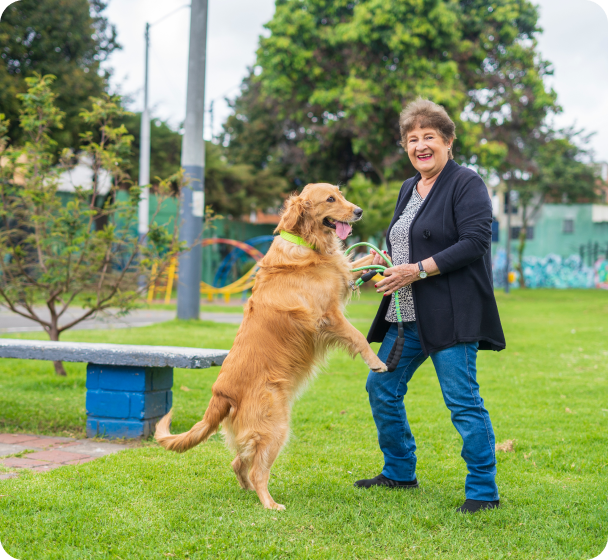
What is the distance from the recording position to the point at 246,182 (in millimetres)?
26531

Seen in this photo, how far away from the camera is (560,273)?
3856 cm

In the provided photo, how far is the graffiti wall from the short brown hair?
36.6m

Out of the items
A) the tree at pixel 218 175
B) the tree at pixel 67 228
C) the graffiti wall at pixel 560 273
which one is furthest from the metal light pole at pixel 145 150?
the graffiti wall at pixel 560 273

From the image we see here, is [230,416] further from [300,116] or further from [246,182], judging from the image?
[246,182]

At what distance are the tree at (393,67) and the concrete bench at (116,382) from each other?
16.7 metres

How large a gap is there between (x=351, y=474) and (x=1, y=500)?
221 cm

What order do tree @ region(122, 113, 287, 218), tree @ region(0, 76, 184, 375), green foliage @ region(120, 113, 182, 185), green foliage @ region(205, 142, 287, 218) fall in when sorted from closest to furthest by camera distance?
tree @ region(0, 76, 184, 375)
green foliage @ region(120, 113, 182, 185)
tree @ region(122, 113, 287, 218)
green foliage @ region(205, 142, 287, 218)

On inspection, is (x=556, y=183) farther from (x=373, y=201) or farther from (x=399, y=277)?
(x=399, y=277)

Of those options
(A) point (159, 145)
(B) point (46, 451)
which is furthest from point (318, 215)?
(A) point (159, 145)

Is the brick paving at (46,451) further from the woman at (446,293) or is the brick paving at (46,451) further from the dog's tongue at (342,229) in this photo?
the dog's tongue at (342,229)

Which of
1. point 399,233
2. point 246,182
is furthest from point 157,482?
point 246,182

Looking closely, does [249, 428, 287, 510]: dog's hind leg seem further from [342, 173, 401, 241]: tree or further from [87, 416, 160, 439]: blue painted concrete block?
[342, 173, 401, 241]: tree

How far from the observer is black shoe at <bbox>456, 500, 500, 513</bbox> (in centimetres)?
332

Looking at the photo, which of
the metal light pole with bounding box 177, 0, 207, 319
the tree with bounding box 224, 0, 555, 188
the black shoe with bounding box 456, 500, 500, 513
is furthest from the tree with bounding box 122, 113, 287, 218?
the black shoe with bounding box 456, 500, 500, 513
